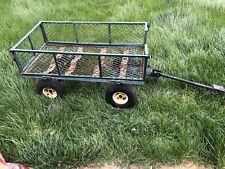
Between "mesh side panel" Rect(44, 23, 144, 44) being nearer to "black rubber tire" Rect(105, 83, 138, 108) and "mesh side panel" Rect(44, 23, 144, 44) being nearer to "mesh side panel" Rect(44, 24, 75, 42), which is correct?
"mesh side panel" Rect(44, 24, 75, 42)

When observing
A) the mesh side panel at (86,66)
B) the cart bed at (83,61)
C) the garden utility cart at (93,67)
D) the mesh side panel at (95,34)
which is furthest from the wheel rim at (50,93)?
the mesh side panel at (95,34)

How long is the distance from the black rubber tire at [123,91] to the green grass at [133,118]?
2.8 inches

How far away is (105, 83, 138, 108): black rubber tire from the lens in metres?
3.00

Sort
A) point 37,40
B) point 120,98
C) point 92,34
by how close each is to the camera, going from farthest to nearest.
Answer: point 92,34 < point 37,40 < point 120,98

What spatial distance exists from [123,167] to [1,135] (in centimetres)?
118

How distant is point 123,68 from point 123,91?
353 millimetres

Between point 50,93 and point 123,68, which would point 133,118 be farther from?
point 50,93

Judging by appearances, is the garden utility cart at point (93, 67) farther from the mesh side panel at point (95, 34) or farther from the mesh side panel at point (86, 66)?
the mesh side panel at point (95, 34)

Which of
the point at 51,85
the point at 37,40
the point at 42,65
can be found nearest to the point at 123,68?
the point at 51,85

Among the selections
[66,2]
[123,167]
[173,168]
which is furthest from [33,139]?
[66,2]

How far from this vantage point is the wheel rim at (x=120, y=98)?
10.1 feet

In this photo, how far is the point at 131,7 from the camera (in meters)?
5.37

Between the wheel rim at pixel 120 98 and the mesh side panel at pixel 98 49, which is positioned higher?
the mesh side panel at pixel 98 49

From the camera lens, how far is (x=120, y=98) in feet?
10.2
